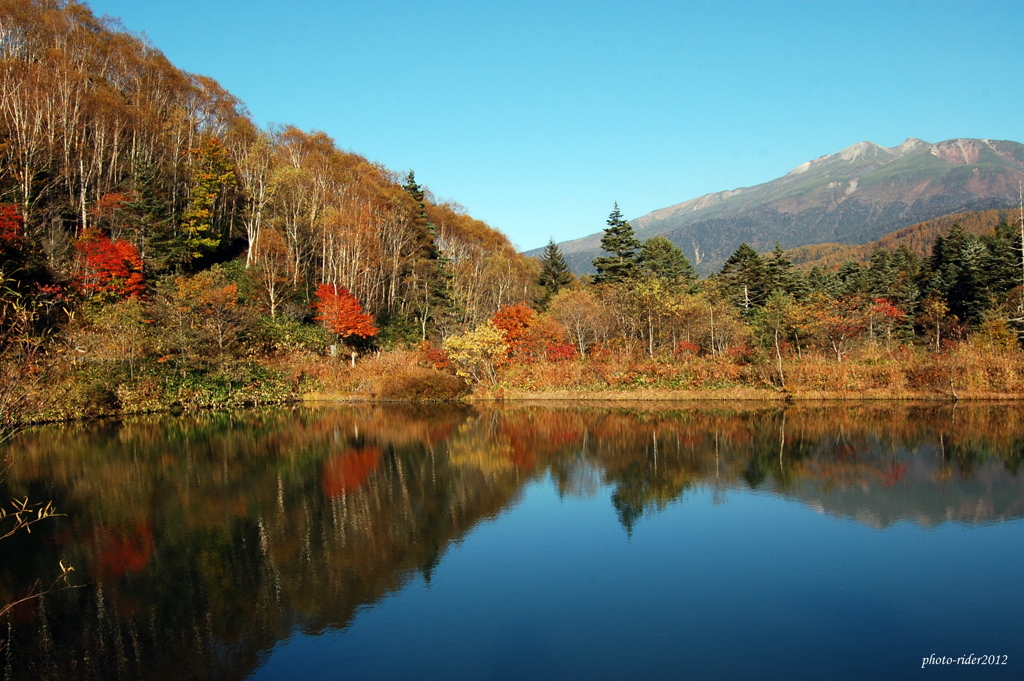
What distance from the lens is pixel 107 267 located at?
35656 millimetres

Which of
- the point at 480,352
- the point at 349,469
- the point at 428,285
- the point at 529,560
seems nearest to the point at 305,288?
the point at 428,285

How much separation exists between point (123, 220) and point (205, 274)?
6330mm

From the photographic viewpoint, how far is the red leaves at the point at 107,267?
115ft

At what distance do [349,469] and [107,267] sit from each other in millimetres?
24462

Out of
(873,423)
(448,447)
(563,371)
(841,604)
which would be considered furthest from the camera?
(563,371)

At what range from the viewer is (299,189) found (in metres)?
44.9

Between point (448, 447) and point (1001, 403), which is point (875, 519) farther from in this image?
point (1001, 403)

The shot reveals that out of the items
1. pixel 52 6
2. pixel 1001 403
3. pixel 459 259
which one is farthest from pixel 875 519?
pixel 52 6

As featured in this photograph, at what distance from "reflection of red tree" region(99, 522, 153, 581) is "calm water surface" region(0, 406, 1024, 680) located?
65mm

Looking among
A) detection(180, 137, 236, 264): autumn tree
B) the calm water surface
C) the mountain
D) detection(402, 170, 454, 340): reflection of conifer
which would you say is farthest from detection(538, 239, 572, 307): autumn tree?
the mountain

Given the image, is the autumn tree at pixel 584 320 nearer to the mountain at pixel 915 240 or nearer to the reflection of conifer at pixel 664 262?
the reflection of conifer at pixel 664 262

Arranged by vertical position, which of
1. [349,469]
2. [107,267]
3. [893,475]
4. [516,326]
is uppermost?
[107,267]

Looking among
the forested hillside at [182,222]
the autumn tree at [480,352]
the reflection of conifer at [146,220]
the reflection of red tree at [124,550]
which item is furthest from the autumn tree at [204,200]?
the reflection of red tree at [124,550]

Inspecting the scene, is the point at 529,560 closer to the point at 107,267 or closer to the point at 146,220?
the point at 107,267
